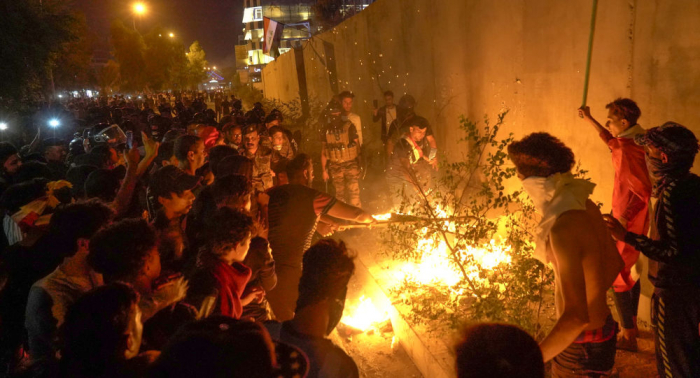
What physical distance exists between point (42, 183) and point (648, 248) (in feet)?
14.5

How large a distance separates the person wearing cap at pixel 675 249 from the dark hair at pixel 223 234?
229 centimetres

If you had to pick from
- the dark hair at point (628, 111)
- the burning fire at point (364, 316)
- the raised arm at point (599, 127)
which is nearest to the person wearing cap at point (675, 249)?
the dark hair at point (628, 111)

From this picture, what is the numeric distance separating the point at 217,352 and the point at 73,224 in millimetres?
1900

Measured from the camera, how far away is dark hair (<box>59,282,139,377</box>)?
5.73ft

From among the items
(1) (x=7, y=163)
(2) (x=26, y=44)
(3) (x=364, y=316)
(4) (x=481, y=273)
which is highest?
(2) (x=26, y=44)

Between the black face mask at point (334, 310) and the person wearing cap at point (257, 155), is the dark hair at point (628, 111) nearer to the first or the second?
the black face mask at point (334, 310)

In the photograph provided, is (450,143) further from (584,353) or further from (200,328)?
(200,328)

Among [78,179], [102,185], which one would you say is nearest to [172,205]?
[102,185]

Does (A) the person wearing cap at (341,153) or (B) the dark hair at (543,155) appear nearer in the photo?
(B) the dark hair at (543,155)

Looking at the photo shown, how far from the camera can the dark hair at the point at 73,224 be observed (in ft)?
9.17

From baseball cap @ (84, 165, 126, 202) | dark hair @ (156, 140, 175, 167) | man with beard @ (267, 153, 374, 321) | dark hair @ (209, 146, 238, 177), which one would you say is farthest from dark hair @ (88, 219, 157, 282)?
dark hair @ (156, 140, 175, 167)

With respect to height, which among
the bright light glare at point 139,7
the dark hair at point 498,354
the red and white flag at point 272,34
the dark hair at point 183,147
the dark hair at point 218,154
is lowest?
the dark hair at point 498,354

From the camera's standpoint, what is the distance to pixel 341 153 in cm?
782

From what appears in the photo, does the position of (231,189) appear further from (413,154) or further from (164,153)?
(413,154)
